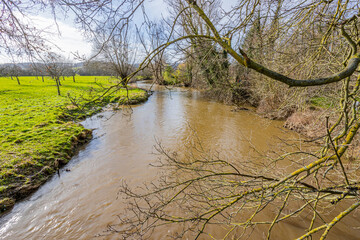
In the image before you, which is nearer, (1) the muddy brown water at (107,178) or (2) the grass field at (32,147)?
(1) the muddy brown water at (107,178)

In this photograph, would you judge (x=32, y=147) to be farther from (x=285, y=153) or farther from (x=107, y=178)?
(x=285, y=153)

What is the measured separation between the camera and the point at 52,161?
5598mm

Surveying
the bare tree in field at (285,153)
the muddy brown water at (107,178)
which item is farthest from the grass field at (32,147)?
the bare tree in field at (285,153)

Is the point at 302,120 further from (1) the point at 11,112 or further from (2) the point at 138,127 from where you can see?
(1) the point at 11,112

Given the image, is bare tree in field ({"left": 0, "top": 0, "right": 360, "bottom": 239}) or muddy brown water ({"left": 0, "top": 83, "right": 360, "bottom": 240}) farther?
Answer: muddy brown water ({"left": 0, "top": 83, "right": 360, "bottom": 240})

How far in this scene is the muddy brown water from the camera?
11.5ft

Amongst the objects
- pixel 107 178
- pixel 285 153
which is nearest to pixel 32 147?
pixel 107 178

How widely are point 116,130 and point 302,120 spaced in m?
9.25

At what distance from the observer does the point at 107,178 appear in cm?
509

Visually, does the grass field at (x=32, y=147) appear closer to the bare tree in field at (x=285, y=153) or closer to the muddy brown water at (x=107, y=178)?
the muddy brown water at (x=107, y=178)

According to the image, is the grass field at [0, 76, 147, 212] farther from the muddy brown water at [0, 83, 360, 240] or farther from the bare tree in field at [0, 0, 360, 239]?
the bare tree in field at [0, 0, 360, 239]

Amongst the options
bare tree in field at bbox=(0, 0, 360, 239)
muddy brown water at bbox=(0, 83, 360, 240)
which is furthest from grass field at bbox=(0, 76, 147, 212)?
bare tree in field at bbox=(0, 0, 360, 239)

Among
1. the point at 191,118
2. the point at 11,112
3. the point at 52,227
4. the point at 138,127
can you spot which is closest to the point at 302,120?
the point at 191,118

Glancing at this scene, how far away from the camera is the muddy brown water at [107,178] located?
3.49 metres
